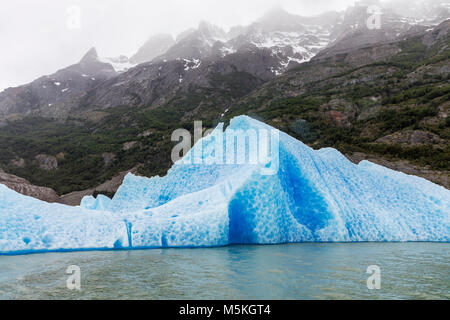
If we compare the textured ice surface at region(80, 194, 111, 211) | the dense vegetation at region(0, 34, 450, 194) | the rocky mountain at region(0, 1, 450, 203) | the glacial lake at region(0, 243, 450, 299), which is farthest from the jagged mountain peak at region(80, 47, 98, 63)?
the glacial lake at region(0, 243, 450, 299)

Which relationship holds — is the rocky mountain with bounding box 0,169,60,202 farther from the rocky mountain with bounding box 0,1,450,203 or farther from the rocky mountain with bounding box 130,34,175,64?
the rocky mountain with bounding box 130,34,175,64

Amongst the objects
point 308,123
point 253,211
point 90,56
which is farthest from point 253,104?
point 90,56

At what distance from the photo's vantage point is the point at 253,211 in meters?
9.59

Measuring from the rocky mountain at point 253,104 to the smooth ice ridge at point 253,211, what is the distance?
19.1 meters

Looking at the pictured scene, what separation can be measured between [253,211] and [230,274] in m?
3.98

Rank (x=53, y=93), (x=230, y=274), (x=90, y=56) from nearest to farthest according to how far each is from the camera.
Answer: (x=230, y=274) → (x=53, y=93) → (x=90, y=56)

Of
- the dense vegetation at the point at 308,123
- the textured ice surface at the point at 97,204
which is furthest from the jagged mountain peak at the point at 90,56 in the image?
the textured ice surface at the point at 97,204

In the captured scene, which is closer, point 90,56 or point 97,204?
point 97,204

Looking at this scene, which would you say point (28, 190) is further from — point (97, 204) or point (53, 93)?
point (53, 93)

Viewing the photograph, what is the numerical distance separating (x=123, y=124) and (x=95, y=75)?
7621cm

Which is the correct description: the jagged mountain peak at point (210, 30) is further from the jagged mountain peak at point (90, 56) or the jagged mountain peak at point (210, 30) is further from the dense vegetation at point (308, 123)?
the dense vegetation at point (308, 123)

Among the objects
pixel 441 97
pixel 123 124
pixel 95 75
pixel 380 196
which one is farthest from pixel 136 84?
pixel 380 196

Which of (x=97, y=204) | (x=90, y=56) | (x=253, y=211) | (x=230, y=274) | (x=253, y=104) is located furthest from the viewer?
(x=90, y=56)

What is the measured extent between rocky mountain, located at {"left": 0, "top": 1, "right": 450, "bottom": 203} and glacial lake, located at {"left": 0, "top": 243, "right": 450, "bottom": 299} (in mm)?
24973
